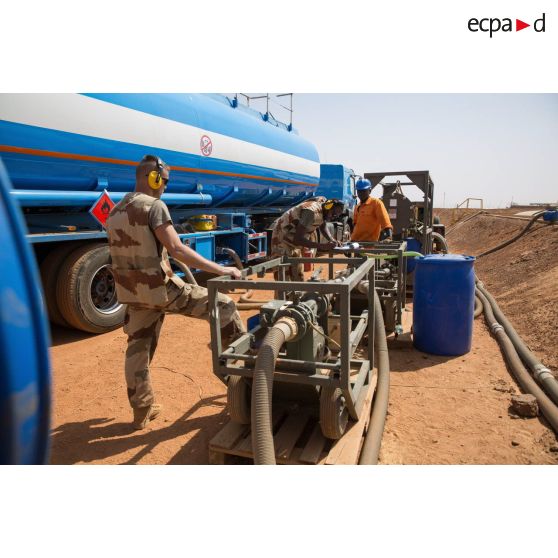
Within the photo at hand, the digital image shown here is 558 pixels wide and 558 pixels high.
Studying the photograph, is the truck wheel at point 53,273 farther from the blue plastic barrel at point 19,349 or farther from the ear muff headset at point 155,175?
the blue plastic barrel at point 19,349

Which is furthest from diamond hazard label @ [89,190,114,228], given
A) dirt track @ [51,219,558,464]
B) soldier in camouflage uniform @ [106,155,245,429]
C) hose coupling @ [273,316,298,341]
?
hose coupling @ [273,316,298,341]

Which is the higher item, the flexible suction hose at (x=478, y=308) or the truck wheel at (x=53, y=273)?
the truck wheel at (x=53, y=273)

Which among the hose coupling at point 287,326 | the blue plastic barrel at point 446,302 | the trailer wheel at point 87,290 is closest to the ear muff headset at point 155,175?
the hose coupling at point 287,326

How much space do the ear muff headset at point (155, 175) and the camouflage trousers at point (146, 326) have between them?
69cm

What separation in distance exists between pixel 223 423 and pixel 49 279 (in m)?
2.92

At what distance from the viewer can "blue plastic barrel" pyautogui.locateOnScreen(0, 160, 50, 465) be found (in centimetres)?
97

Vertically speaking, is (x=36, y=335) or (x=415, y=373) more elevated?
(x=36, y=335)

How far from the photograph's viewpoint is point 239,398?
265 centimetres

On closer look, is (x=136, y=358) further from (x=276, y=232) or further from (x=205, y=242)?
(x=205, y=242)

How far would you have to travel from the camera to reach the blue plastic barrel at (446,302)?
14.2 ft

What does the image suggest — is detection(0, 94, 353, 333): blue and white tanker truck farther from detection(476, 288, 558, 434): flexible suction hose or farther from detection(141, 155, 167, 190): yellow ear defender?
detection(476, 288, 558, 434): flexible suction hose

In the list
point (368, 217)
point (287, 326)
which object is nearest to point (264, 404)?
point (287, 326)

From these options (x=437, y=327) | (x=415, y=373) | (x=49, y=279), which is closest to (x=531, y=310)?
(x=437, y=327)

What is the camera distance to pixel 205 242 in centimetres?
699
